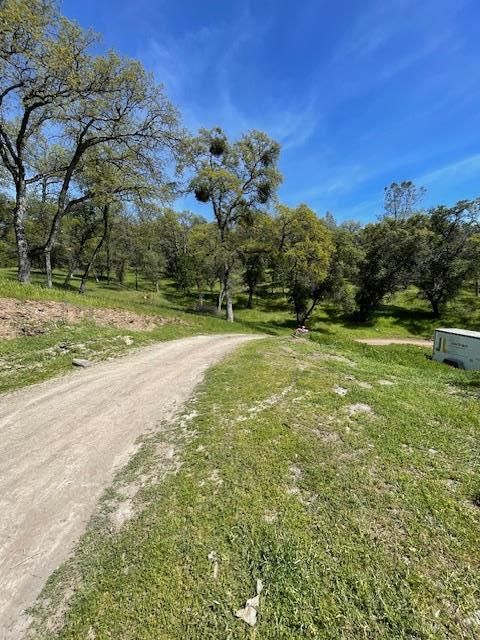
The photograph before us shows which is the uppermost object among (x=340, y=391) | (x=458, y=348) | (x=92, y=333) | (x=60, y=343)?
(x=92, y=333)

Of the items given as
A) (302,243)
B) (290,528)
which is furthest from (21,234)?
(302,243)

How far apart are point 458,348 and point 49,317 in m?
20.3

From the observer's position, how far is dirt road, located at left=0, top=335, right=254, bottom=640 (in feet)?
10.9

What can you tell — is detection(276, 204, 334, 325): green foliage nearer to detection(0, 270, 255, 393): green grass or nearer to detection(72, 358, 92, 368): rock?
detection(0, 270, 255, 393): green grass

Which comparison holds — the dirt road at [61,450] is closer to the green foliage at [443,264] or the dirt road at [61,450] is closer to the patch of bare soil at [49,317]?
the patch of bare soil at [49,317]

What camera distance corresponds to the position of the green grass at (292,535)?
9.04ft

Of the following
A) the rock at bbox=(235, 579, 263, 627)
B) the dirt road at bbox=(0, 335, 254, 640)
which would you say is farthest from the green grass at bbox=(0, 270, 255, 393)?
the rock at bbox=(235, 579, 263, 627)

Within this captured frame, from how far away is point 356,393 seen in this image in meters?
7.34

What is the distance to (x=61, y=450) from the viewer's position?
207 inches

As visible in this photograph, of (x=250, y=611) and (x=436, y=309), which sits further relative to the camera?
(x=436, y=309)

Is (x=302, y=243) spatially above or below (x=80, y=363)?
above

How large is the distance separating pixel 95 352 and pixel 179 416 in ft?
19.0

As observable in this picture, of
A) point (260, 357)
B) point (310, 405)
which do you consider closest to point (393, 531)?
point (310, 405)

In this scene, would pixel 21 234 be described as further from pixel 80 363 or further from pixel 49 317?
pixel 80 363
